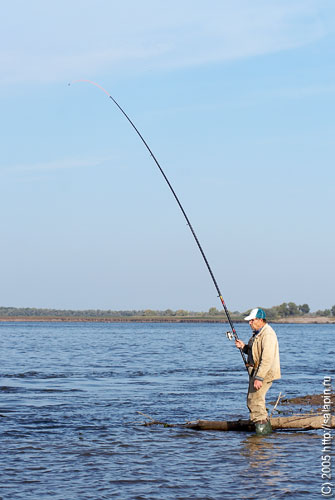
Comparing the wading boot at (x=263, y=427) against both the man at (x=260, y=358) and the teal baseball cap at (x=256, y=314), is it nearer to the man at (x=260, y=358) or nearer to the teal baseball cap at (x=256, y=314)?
the man at (x=260, y=358)

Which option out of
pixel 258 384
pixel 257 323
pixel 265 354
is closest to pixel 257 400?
pixel 258 384

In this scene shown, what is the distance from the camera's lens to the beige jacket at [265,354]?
10.2m

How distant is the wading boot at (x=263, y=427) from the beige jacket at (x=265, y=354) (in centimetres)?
87

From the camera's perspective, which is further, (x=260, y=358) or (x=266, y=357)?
(x=260, y=358)

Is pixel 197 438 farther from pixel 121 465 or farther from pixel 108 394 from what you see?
pixel 108 394

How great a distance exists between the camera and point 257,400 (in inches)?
412

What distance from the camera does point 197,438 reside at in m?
11.3

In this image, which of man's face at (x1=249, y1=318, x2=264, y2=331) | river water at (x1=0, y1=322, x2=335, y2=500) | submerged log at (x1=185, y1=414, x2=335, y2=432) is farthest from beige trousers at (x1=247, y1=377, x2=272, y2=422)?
man's face at (x1=249, y1=318, x2=264, y2=331)

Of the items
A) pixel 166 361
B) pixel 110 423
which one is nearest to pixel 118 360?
pixel 166 361

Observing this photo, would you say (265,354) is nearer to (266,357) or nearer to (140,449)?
(266,357)

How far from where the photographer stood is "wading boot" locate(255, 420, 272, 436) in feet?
35.6

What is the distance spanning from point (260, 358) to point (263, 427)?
125cm

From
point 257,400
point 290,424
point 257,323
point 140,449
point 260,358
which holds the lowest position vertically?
point 140,449

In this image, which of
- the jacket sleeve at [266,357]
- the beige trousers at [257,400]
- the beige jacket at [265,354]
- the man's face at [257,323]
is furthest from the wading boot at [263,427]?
the man's face at [257,323]
